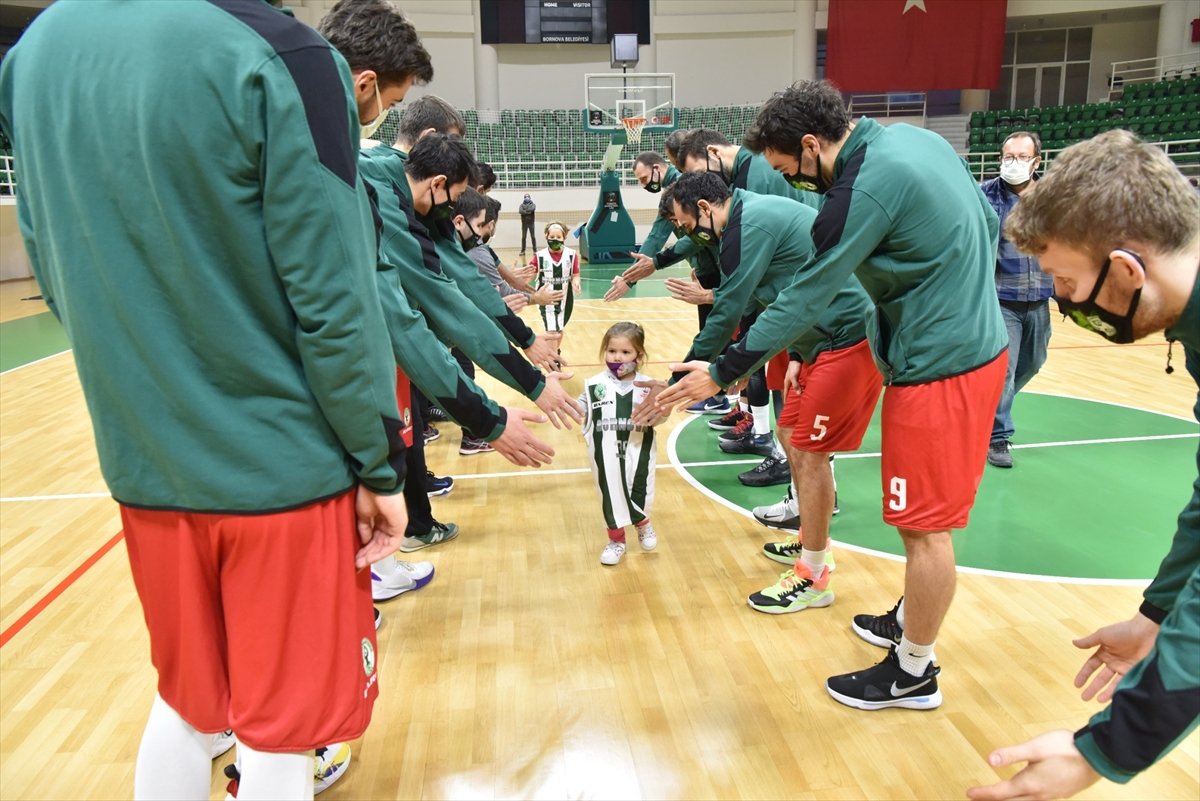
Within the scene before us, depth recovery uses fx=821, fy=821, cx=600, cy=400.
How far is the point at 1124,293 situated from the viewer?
1308 mm

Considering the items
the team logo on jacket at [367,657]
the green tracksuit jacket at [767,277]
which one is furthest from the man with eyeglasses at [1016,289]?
the team logo on jacket at [367,657]

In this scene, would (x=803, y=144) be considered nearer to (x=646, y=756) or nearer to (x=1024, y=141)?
(x=646, y=756)

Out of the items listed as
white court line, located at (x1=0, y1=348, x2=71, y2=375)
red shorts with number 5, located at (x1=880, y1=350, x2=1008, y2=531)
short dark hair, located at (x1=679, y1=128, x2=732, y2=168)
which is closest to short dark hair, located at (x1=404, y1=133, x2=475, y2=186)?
red shorts with number 5, located at (x1=880, y1=350, x2=1008, y2=531)

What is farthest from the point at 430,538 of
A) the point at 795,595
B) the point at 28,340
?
the point at 28,340

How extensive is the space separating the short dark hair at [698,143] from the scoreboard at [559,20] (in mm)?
19737

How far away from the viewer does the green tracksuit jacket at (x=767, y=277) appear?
133 inches

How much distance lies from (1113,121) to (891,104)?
23.0 ft

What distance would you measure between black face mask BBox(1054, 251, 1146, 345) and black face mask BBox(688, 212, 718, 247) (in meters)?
2.35

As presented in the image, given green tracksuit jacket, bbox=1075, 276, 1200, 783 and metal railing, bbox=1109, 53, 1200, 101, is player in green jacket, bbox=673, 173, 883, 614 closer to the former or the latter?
green tracksuit jacket, bbox=1075, 276, 1200, 783

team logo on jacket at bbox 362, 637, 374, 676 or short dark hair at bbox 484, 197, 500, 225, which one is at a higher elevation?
short dark hair at bbox 484, 197, 500, 225

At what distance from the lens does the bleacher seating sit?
17641 millimetres

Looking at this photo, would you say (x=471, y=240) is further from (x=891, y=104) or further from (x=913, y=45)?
(x=891, y=104)

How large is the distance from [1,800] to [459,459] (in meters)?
3.54

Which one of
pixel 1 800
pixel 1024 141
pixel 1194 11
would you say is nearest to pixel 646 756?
pixel 1 800
